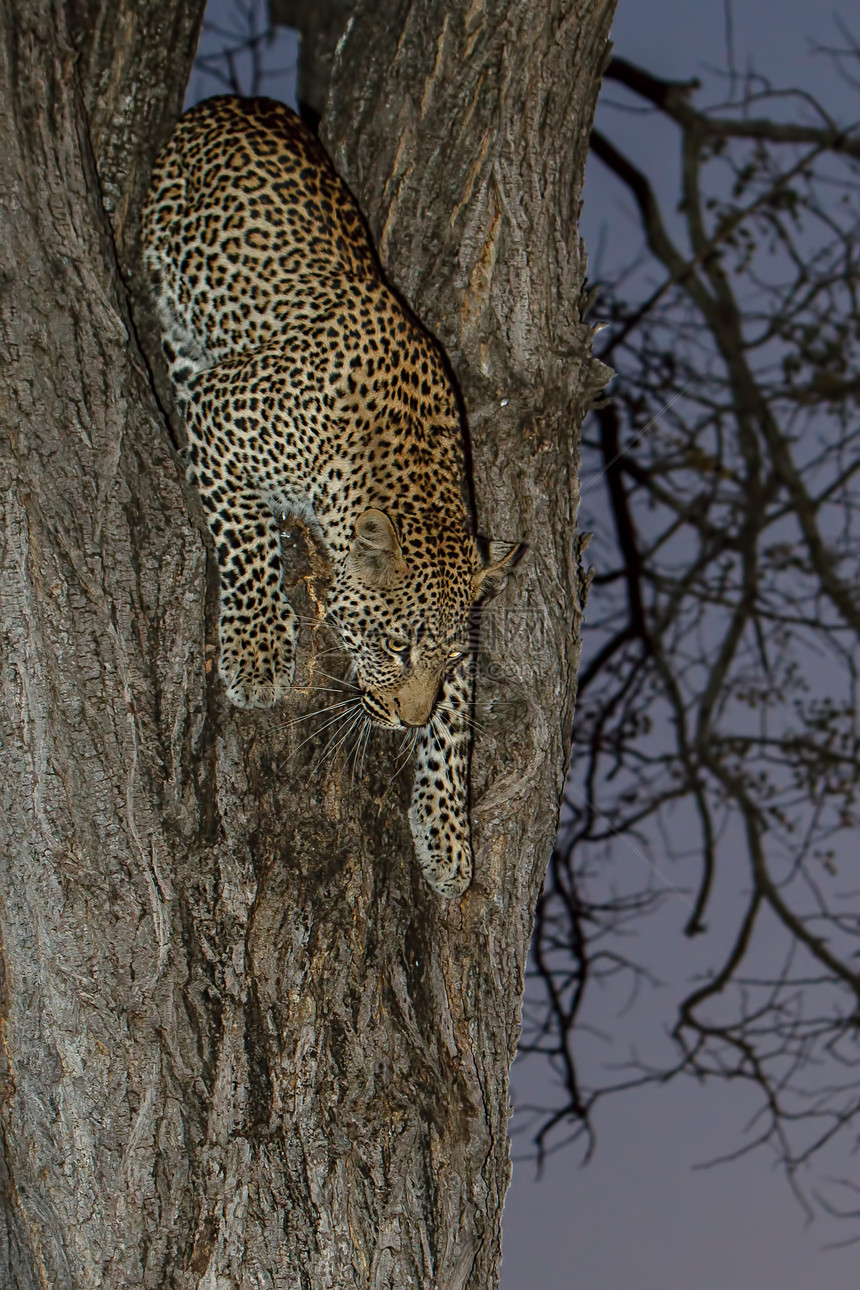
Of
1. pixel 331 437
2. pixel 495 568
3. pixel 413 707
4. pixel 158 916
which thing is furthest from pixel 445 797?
pixel 331 437

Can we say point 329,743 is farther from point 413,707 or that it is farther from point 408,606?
point 408,606

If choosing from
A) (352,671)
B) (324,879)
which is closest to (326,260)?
(352,671)

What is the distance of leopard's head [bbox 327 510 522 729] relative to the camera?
2.68 metres

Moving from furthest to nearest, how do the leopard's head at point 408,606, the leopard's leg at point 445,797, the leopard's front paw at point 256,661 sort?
the leopard's head at point 408,606 → the leopard's leg at point 445,797 → the leopard's front paw at point 256,661

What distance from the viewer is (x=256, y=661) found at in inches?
95.9

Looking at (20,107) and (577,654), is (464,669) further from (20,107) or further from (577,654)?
(20,107)

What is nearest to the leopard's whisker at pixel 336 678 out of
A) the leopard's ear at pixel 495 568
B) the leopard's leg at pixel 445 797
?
the leopard's leg at pixel 445 797

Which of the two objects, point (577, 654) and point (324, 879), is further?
point (577, 654)

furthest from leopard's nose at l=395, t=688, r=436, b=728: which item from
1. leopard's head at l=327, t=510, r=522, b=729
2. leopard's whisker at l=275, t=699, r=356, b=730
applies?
leopard's whisker at l=275, t=699, r=356, b=730

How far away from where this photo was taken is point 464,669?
9.25 feet

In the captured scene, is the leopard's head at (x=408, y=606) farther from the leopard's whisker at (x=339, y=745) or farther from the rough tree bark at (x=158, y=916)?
the rough tree bark at (x=158, y=916)

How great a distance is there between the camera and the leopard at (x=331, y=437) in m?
2.63

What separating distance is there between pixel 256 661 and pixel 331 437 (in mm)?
600

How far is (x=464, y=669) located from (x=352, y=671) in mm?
250
